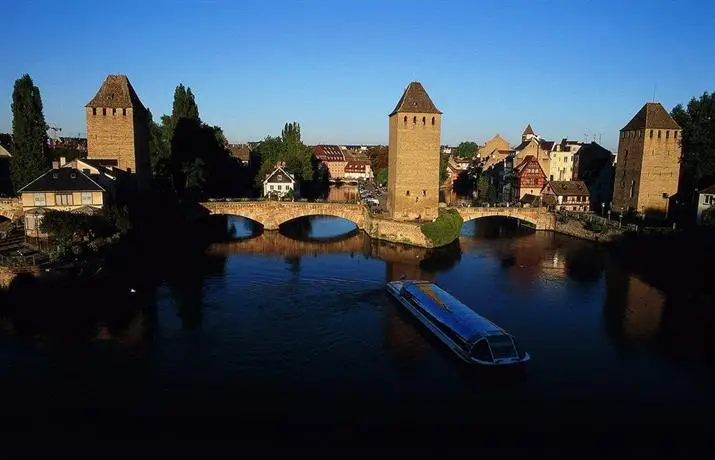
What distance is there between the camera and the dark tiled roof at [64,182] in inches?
1217

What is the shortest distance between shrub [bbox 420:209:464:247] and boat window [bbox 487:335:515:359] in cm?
2031

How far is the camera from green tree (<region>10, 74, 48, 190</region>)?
38.6m

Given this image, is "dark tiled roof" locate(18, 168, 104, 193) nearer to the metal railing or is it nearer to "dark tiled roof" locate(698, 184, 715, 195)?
the metal railing

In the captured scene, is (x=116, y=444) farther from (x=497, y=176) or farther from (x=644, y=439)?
(x=497, y=176)

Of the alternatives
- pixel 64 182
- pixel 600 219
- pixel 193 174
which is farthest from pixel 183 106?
pixel 600 219

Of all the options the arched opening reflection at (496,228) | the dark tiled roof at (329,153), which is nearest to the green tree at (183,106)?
the arched opening reflection at (496,228)

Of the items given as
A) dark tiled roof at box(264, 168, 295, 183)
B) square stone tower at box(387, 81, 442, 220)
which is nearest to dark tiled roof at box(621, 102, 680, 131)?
square stone tower at box(387, 81, 442, 220)

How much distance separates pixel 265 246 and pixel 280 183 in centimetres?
2159

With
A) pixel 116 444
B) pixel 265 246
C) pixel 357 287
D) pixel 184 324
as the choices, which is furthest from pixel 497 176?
pixel 116 444

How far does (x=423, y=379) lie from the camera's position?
17.5 meters

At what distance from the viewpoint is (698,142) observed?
42969 millimetres

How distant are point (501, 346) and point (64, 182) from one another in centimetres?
2530

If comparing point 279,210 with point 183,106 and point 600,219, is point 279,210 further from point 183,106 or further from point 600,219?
point 600,219

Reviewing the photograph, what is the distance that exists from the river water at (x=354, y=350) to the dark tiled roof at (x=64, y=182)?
674 centimetres
